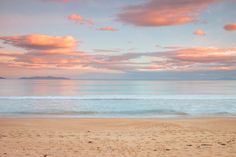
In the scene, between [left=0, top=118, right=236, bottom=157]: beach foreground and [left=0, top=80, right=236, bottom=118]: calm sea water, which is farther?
[left=0, top=80, right=236, bottom=118]: calm sea water

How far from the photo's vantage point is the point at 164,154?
25.7ft

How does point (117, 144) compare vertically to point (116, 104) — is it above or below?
below

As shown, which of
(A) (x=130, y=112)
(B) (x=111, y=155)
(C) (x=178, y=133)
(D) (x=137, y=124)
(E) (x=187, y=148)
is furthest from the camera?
(A) (x=130, y=112)

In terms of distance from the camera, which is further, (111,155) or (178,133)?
(178,133)

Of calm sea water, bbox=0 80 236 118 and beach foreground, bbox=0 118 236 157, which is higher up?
calm sea water, bbox=0 80 236 118

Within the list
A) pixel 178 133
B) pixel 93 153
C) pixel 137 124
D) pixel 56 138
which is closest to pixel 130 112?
pixel 137 124

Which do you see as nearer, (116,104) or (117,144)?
→ (117,144)

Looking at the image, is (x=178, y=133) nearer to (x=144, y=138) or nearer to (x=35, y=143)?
(x=144, y=138)

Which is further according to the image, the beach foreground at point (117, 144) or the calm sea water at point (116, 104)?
the calm sea water at point (116, 104)

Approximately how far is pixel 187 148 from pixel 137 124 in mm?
6327

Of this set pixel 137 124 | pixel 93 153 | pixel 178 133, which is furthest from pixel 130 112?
pixel 93 153

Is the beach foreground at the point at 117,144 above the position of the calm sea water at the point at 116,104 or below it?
below

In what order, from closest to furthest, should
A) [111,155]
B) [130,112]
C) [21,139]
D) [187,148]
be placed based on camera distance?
[111,155] → [187,148] → [21,139] → [130,112]

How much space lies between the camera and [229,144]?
9.11m
